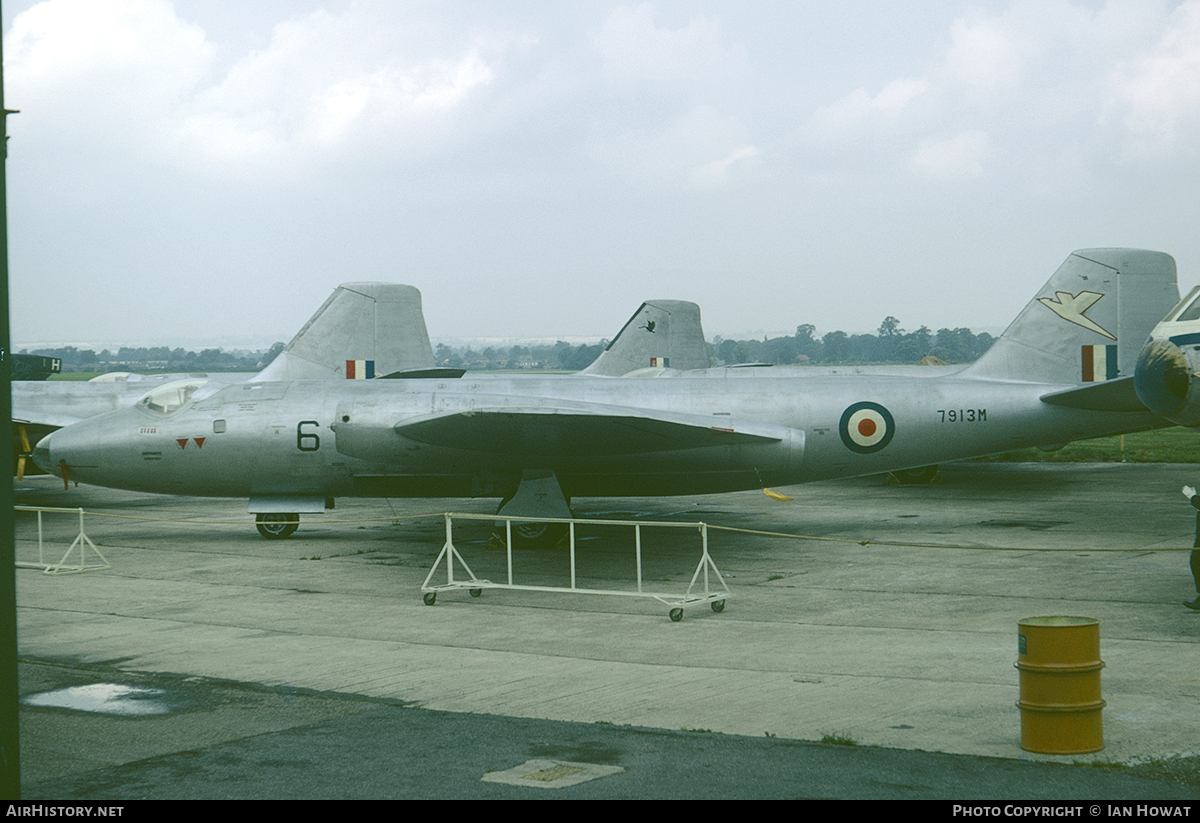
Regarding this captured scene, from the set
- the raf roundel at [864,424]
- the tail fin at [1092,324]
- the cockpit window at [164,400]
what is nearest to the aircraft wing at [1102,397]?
the tail fin at [1092,324]

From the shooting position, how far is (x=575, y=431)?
1569 centimetres

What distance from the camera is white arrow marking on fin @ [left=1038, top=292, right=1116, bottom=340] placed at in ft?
63.0

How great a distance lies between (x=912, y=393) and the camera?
58.9 feet

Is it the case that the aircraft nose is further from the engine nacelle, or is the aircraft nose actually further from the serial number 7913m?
the serial number 7913m

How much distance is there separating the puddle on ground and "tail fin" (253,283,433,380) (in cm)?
1500

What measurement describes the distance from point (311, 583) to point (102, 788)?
813 centimetres

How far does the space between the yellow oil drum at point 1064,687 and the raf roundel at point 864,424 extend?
35.8ft

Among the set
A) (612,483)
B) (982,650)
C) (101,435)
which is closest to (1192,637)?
(982,650)

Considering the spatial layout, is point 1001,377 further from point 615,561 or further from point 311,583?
point 311,583

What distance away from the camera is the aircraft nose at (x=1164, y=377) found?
33.6ft

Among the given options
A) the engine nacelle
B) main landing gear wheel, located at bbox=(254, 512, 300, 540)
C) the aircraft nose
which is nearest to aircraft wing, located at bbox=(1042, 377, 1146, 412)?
the engine nacelle

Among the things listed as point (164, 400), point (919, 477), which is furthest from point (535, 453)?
point (919, 477)

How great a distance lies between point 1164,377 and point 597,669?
5762 mm

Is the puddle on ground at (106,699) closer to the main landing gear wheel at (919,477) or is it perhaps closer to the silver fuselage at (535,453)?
the silver fuselage at (535,453)
